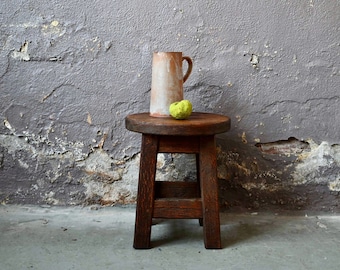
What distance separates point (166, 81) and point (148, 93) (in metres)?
0.29

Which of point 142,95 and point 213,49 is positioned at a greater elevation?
point 213,49

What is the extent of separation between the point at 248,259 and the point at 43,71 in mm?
1174

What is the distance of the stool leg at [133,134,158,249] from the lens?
1.64 m

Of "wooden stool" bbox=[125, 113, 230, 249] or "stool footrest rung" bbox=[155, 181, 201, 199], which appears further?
"stool footrest rung" bbox=[155, 181, 201, 199]

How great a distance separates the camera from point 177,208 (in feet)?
5.47

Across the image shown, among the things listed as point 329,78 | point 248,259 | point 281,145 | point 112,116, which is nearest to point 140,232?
point 248,259

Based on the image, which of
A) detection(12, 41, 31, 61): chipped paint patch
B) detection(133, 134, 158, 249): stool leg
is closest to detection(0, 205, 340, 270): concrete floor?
detection(133, 134, 158, 249): stool leg

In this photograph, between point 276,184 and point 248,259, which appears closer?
point 248,259

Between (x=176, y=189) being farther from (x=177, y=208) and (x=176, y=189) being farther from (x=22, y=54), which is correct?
(x=22, y=54)

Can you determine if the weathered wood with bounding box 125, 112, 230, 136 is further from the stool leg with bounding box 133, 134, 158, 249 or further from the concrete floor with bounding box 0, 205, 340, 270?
the concrete floor with bounding box 0, 205, 340, 270

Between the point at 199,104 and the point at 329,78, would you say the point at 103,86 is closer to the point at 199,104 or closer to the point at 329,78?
the point at 199,104

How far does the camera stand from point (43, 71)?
2023 millimetres

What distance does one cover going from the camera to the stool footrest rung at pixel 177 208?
65.6 inches

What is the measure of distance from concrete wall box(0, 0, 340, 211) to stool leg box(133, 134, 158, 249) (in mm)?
407
